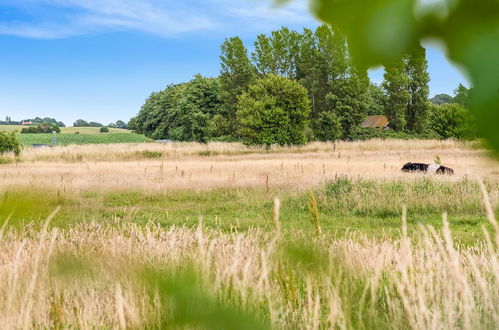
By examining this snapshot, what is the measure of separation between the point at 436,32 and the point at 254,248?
3565mm

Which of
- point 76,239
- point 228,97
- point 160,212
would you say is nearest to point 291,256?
point 76,239

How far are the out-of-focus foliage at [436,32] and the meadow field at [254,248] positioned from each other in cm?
6

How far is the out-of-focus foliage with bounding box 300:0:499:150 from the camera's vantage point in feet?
1.07

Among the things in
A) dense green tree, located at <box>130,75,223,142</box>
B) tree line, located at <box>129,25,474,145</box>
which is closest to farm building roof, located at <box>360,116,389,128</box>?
tree line, located at <box>129,25,474,145</box>

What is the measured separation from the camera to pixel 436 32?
380 millimetres

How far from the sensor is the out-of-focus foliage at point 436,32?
0.33 m

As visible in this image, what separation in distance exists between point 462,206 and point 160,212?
552cm

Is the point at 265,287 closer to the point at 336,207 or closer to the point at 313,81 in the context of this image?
the point at 336,207

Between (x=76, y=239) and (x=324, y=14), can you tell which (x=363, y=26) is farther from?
(x=76, y=239)

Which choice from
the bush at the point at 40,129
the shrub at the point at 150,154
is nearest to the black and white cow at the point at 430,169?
the shrub at the point at 150,154

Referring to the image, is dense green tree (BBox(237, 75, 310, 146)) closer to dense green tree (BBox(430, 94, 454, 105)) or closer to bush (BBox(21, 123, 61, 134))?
dense green tree (BBox(430, 94, 454, 105))

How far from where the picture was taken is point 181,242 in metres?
3.80

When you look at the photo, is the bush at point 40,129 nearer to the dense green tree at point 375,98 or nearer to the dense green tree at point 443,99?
the dense green tree at point 375,98

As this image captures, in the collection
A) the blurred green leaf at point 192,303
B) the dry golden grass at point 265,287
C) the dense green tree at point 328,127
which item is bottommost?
the dry golden grass at point 265,287
